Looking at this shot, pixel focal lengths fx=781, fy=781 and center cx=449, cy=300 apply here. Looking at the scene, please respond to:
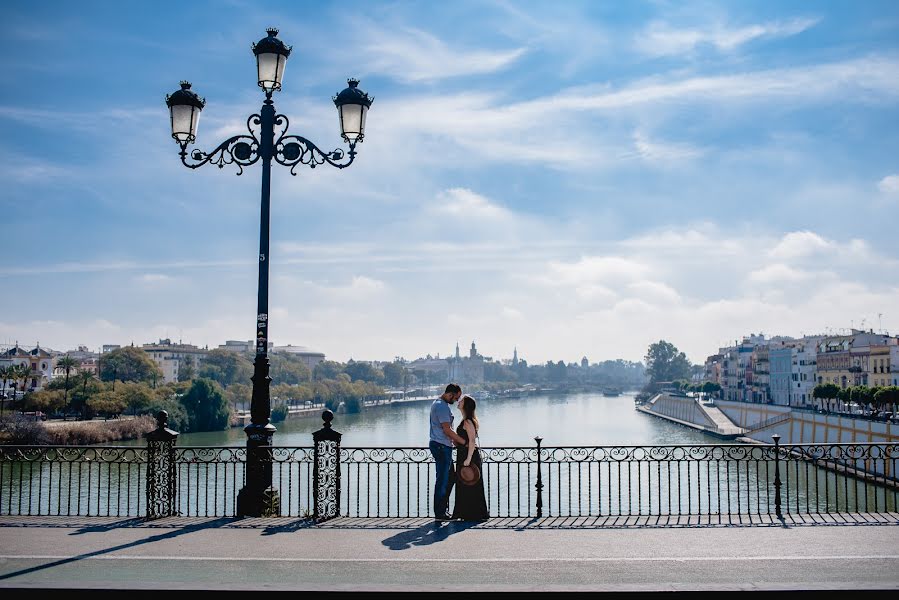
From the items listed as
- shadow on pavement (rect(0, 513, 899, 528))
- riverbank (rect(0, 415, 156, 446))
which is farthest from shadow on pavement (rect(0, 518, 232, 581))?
riverbank (rect(0, 415, 156, 446))

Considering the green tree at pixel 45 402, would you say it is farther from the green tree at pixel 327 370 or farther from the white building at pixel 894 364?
the green tree at pixel 327 370

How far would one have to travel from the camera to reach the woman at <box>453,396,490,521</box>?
9.61 meters

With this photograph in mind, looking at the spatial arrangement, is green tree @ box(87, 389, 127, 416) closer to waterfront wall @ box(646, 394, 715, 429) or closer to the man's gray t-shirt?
waterfront wall @ box(646, 394, 715, 429)

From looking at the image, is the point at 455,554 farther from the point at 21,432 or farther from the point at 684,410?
the point at 684,410

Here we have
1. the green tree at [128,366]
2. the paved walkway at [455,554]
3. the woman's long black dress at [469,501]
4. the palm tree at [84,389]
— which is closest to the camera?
the paved walkway at [455,554]

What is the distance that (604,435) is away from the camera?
75.6 m

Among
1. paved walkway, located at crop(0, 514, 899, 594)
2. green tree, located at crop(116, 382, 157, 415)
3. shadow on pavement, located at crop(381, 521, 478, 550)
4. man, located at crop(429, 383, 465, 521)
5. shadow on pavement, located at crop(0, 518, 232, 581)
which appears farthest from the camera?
green tree, located at crop(116, 382, 157, 415)

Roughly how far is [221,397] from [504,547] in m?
71.8

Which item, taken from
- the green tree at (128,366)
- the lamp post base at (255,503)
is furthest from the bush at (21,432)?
the lamp post base at (255,503)

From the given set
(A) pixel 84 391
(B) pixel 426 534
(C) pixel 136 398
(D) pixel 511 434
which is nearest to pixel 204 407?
(C) pixel 136 398

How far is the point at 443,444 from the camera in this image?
391 inches

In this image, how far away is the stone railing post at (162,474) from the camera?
33.7ft

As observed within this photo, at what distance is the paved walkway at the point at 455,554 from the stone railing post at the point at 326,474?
0.42 metres

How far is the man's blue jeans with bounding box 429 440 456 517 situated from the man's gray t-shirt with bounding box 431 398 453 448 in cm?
6
